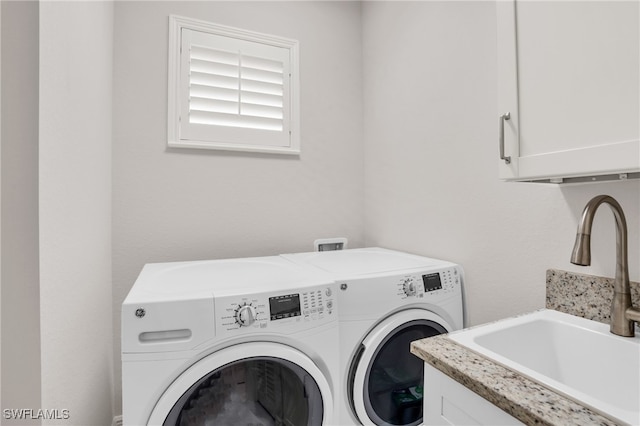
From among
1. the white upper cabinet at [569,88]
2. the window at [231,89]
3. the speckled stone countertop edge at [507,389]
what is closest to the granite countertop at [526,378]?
the speckled stone countertop edge at [507,389]

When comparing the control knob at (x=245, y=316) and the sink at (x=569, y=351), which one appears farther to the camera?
the control knob at (x=245, y=316)

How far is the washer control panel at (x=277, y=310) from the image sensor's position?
1.03 metres

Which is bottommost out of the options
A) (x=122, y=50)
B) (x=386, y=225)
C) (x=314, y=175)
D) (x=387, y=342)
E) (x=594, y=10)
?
(x=387, y=342)

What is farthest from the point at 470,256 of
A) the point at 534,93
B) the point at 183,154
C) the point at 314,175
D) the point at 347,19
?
the point at 347,19

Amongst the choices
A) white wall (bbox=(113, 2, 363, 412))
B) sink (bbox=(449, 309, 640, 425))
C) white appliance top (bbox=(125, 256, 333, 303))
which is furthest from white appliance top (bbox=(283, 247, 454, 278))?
sink (bbox=(449, 309, 640, 425))

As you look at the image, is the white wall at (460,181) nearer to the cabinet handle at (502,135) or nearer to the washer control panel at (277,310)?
the cabinet handle at (502,135)

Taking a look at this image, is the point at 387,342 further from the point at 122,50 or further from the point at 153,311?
the point at 122,50

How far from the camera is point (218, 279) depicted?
1.28m

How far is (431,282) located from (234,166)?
1.31m

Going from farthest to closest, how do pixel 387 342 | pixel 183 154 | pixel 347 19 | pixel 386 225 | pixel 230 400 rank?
pixel 347 19
pixel 386 225
pixel 183 154
pixel 387 342
pixel 230 400

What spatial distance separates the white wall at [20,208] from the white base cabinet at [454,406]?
3.08 feet

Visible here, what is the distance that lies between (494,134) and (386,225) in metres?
0.90

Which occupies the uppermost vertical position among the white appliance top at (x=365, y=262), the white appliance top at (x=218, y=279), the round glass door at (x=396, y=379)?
the white appliance top at (x=365, y=262)

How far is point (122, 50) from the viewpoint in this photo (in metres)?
1.76
